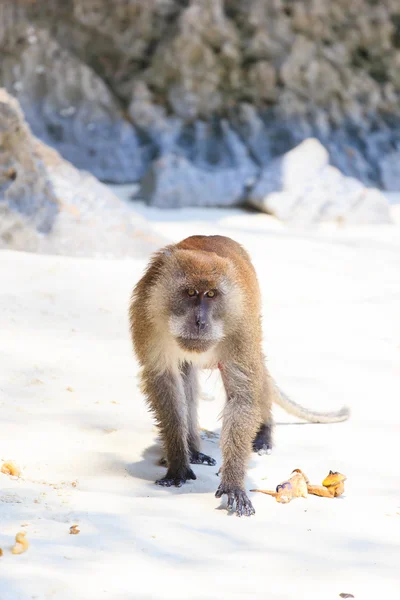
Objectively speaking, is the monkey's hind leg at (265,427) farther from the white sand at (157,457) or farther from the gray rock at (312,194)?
the gray rock at (312,194)

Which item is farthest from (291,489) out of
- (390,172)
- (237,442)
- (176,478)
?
(390,172)

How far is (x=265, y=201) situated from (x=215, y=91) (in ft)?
10.2

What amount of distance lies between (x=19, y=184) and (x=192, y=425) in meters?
4.52

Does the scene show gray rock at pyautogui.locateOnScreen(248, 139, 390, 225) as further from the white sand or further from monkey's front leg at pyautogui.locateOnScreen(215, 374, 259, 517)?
monkey's front leg at pyautogui.locateOnScreen(215, 374, 259, 517)

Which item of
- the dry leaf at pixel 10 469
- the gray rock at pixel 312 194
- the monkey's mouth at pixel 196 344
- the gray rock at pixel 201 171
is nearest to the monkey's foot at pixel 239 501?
the monkey's mouth at pixel 196 344

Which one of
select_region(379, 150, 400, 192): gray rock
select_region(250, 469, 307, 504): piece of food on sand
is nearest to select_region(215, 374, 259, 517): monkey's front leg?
select_region(250, 469, 307, 504): piece of food on sand

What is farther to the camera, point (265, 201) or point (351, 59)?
point (351, 59)

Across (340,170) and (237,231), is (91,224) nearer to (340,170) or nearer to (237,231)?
(237,231)

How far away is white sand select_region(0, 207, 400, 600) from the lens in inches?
106

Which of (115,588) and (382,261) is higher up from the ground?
(115,588)

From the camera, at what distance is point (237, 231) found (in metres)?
10.8

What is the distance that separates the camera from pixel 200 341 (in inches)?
141

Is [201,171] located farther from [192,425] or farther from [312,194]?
[192,425]

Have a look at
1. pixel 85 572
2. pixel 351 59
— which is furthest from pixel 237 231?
pixel 85 572
